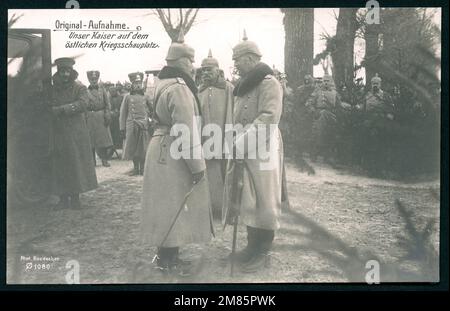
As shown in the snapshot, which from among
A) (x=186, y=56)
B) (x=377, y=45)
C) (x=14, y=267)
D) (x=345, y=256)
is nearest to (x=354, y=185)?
(x=345, y=256)

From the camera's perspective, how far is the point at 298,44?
5.21 meters

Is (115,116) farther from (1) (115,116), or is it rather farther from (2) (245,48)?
(2) (245,48)

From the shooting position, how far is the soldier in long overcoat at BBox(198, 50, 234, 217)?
505cm

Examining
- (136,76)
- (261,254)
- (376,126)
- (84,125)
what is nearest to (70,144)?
(84,125)

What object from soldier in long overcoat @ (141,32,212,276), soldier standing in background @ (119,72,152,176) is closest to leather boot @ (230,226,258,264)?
soldier in long overcoat @ (141,32,212,276)

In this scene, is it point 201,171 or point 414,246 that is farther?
point 414,246

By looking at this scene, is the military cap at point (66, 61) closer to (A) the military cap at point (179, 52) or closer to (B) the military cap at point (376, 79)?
(A) the military cap at point (179, 52)

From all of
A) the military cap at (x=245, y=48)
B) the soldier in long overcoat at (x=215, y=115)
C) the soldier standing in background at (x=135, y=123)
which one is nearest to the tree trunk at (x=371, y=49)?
the military cap at (x=245, y=48)

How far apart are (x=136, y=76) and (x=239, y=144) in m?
1.10

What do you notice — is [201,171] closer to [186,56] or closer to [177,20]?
[186,56]

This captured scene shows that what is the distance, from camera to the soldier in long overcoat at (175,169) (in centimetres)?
472

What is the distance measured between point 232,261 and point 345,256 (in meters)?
1.02

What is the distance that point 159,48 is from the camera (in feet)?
16.6

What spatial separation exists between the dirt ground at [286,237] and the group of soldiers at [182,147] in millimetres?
136
